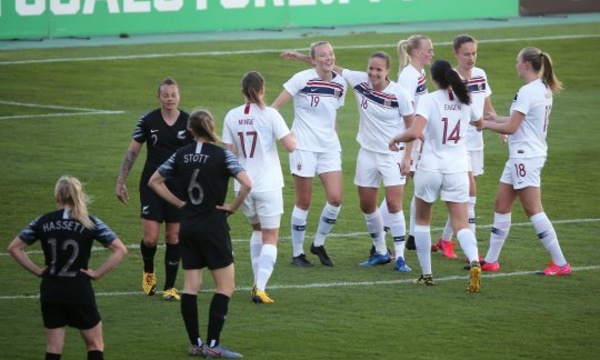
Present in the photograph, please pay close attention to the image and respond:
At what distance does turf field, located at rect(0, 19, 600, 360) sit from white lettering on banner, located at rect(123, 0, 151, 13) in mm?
1477

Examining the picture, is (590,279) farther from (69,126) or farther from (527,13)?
(527,13)

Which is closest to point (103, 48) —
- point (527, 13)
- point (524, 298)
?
point (527, 13)

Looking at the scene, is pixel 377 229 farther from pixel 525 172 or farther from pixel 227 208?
pixel 227 208

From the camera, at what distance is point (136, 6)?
3064cm

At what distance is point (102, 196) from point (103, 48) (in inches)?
490

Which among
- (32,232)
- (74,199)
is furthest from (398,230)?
(32,232)

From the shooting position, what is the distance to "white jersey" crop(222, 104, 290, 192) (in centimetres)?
1199

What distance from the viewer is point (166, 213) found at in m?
12.5

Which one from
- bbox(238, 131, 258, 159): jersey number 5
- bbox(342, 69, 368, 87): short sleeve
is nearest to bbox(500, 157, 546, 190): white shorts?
bbox(342, 69, 368, 87): short sleeve

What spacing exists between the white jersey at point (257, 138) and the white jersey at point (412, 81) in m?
2.60

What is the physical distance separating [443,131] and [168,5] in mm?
19303

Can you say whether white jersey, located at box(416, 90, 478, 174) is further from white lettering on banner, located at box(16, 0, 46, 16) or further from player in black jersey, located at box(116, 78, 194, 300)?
white lettering on banner, located at box(16, 0, 46, 16)

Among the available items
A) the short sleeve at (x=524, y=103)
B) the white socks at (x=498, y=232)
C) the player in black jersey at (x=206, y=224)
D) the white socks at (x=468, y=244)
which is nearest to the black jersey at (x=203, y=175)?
the player in black jersey at (x=206, y=224)

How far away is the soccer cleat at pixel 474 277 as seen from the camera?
40.9ft
